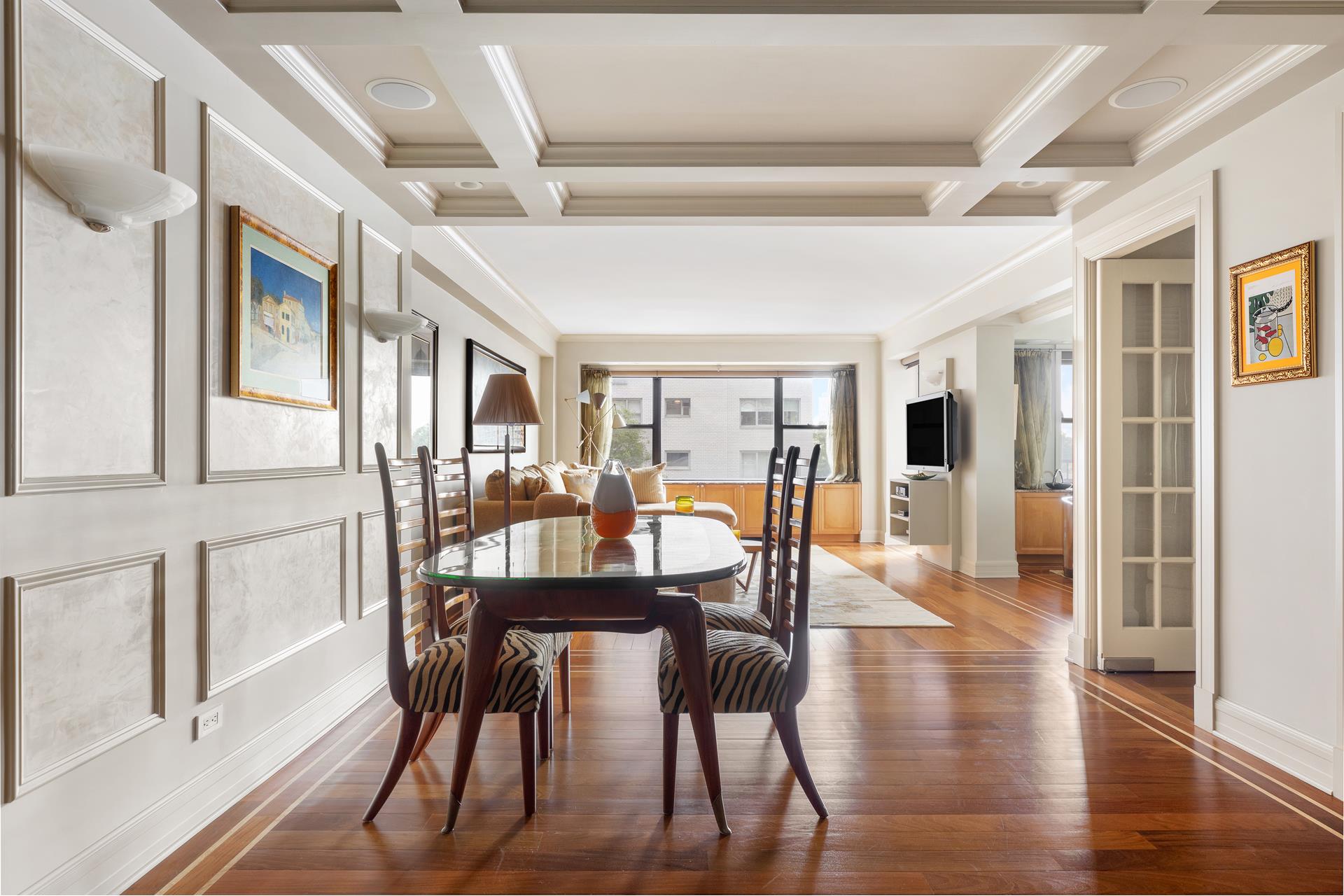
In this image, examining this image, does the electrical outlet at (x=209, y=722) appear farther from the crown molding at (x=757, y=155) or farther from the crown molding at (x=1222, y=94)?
the crown molding at (x=1222, y=94)

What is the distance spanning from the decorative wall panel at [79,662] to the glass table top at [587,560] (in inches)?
28.6

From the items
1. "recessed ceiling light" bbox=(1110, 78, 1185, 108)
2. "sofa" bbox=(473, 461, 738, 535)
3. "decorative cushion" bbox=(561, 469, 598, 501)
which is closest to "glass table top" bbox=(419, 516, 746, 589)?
"sofa" bbox=(473, 461, 738, 535)

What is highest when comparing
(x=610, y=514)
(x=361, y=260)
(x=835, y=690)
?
(x=361, y=260)

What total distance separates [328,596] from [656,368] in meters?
6.84

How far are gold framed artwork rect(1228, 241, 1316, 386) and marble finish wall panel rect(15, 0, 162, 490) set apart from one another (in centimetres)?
356

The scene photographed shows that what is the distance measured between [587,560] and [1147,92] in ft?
8.54

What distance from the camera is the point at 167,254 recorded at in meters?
2.01

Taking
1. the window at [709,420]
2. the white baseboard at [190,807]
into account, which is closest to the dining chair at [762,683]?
the white baseboard at [190,807]

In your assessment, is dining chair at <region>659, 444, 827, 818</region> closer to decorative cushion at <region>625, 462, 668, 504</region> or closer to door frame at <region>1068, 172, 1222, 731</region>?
door frame at <region>1068, 172, 1222, 731</region>

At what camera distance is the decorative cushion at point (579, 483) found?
666cm

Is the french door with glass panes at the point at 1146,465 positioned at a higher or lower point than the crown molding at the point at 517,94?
lower

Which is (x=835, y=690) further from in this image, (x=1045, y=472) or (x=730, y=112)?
(x=1045, y=472)

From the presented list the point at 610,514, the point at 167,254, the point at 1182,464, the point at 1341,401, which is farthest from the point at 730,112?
the point at 1182,464

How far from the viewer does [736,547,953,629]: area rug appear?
4.64 meters
